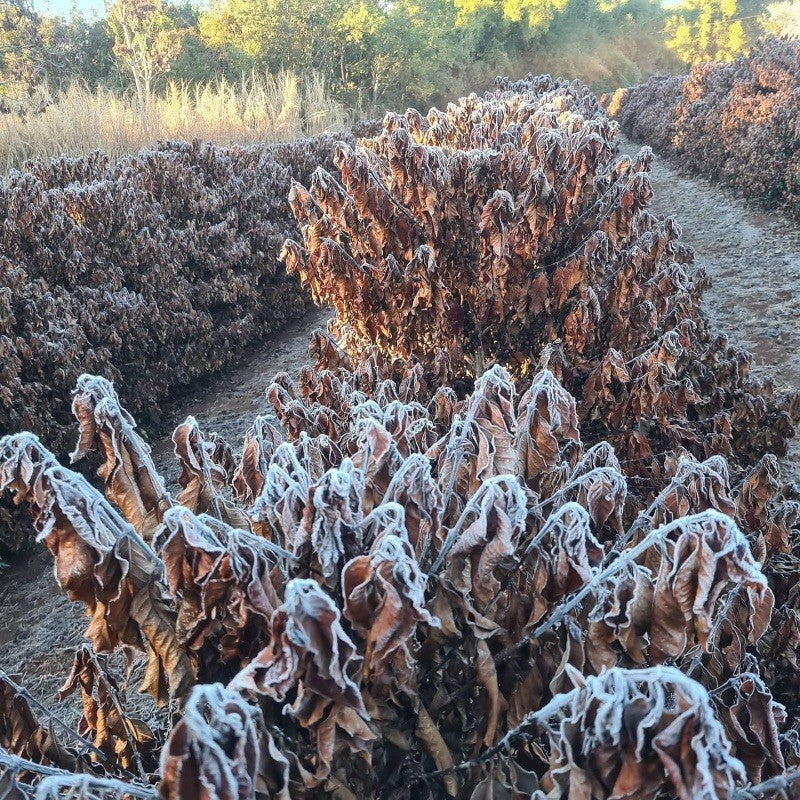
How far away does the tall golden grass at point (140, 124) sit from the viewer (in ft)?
31.7

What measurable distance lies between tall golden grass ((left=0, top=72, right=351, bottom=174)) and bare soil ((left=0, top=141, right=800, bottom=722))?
15.1ft

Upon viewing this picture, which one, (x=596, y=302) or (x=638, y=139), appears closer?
(x=596, y=302)

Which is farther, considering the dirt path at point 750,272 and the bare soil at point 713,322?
the dirt path at point 750,272

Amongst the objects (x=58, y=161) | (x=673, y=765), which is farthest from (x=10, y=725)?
(x=58, y=161)

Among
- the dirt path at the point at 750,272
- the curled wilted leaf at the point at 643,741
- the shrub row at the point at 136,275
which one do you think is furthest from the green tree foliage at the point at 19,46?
the curled wilted leaf at the point at 643,741

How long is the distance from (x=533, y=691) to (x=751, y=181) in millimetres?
12244

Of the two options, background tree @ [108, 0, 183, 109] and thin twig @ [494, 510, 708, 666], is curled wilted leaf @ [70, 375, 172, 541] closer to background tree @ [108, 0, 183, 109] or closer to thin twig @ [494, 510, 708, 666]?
thin twig @ [494, 510, 708, 666]

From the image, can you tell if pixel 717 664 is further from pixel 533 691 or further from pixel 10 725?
pixel 10 725

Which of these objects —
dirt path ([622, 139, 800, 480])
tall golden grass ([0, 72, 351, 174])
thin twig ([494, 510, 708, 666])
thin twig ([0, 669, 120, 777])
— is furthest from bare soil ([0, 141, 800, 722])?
tall golden grass ([0, 72, 351, 174])

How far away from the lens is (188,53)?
2222cm

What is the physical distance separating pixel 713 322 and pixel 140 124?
934 centimetres

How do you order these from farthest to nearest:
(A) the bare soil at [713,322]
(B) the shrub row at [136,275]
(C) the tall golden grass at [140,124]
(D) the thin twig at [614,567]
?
1. (C) the tall golden grass at [140,124]
2. (B) the shrub row at [136,275]
3. (A) the bare soil at [713,322]
4. (D) the thin twig at [614,567]

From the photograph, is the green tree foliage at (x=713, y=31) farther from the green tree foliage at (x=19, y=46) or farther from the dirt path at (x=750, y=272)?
the green tree foliage at (x=19, y=46)

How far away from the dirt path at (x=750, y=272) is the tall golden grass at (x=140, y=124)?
7.84 m
